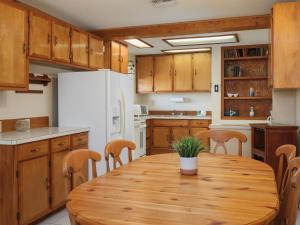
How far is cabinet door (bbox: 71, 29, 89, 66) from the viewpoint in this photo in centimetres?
392

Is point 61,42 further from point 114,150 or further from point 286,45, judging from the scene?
point 286,45

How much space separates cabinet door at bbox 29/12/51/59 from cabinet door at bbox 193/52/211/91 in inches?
152

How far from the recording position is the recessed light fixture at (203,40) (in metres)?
5.28

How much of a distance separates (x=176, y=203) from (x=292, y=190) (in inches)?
20.8

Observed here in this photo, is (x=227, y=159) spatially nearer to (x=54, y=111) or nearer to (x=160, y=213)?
(x=160, y=213)

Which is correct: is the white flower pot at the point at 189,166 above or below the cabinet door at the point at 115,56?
below

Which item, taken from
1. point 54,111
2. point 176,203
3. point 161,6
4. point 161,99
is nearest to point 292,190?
point 176,203

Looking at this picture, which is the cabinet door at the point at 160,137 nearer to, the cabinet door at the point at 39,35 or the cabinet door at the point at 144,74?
the cabinet door at the point at 144,74

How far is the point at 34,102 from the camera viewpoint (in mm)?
3867

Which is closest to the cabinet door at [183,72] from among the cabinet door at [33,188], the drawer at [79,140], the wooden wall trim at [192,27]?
the wooden wall trim at [192,27]

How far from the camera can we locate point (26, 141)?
2.80m

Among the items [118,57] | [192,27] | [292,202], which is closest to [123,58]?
[118,57]

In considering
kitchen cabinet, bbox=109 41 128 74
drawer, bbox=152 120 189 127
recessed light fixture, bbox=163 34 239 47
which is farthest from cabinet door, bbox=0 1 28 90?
drawer, bbox=152 120 189 127

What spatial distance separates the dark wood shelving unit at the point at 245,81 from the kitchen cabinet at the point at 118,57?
211cm
